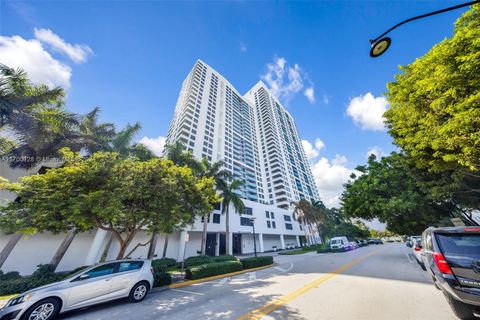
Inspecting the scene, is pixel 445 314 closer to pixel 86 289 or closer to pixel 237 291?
pixel 237 291

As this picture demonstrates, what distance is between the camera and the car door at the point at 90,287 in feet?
17.8

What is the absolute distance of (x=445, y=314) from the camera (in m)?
4.29

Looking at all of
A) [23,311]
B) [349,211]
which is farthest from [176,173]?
[349,211]

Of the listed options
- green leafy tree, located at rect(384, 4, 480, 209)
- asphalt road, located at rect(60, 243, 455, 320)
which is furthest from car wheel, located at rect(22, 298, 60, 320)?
green leafy tree, located at rect(384, 4, 480, 209)

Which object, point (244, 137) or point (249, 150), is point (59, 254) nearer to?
point (249, 150)

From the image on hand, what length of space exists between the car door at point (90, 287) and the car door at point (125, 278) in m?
0.18

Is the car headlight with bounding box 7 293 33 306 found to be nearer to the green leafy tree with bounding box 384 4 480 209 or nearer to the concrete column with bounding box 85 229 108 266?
the green leafy tree with bounding box 384 4 480 209

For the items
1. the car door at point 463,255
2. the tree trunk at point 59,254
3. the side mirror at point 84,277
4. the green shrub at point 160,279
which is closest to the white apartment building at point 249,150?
the tree trunk at point 59,254

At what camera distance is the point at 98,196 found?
802cm

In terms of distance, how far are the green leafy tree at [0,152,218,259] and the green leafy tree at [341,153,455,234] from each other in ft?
48.0

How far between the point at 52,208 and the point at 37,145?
596cm

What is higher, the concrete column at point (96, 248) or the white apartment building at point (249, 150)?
the white apartment building at point (249, 150)

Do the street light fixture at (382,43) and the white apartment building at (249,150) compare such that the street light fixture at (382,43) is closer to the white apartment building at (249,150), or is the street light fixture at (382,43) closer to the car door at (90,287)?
the car door at (90,287)

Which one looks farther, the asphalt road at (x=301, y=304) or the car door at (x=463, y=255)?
the asphalt road at (x=301, y=304)
